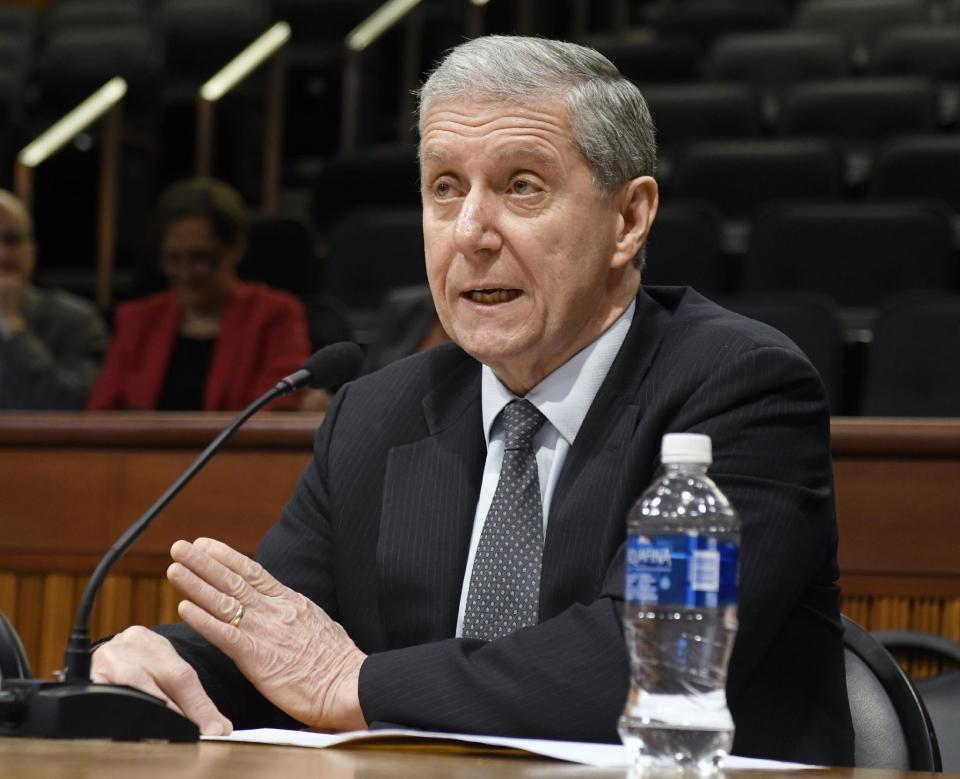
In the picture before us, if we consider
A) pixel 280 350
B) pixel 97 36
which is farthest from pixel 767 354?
pixel 97 36

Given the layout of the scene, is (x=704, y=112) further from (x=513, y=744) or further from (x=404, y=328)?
(x=513, y=744)

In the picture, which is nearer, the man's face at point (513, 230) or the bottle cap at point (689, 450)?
the bottle cap at point (689, 450)

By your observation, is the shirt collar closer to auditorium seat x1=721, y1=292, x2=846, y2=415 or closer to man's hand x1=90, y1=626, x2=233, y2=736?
man's hand x1=90, y1=626, x2=233, y2=736

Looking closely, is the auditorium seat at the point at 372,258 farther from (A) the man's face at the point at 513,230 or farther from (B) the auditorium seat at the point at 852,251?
(A) the man's face at the point at 513,230

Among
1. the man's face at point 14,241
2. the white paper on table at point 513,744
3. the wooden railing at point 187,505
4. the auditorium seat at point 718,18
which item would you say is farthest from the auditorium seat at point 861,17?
the white paper on table at point 513,744

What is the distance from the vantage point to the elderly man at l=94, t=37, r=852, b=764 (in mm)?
1459

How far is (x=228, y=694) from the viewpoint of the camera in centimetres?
165

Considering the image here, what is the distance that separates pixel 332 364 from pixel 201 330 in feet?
7.51

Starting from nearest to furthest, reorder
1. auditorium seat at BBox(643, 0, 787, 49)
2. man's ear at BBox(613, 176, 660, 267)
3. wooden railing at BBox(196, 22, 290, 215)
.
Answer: man's ear at BBox(613, 176, 660, 267) → wooden railing at BBox(196, 22, 290, 215) → auditorium seat at BBox(643, 0, 787, 49)

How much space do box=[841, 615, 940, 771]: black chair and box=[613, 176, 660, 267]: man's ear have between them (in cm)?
48

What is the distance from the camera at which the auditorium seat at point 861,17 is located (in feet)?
19.9

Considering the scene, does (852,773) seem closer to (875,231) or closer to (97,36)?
(875,231)

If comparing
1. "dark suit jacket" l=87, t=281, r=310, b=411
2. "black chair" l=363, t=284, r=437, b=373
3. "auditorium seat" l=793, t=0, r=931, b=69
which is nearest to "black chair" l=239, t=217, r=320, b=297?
"dark suit jacket" l=87, t=281, r=310, b=411

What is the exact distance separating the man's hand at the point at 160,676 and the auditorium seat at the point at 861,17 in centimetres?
501
